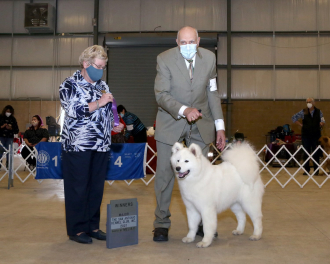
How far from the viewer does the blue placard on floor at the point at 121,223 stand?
258 centimetres

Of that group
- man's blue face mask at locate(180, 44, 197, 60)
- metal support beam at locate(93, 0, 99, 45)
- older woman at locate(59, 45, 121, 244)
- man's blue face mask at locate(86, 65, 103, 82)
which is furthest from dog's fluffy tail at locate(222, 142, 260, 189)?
metal support beam at locate(93, 0, 99, 45)

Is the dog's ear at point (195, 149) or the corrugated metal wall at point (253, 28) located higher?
the corrugated metal wall at point (253, 28)

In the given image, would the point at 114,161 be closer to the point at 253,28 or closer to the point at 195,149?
the point at 195,149

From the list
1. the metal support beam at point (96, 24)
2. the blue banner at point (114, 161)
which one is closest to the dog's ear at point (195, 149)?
the blue banner at point (114, 161)

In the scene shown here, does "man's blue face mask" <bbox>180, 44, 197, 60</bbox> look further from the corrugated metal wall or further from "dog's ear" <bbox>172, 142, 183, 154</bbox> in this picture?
the corrugated metal wall

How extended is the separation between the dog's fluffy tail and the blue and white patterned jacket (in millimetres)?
1001

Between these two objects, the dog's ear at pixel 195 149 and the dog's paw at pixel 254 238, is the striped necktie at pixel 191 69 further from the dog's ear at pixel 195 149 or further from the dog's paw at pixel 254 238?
the dog's paw at pixel 254 238

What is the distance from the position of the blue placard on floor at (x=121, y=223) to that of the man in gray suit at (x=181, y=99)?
0.22 m

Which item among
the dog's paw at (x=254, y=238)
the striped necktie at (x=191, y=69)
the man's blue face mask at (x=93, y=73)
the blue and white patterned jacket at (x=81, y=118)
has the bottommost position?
the dog's paw at (x=254, y=238)

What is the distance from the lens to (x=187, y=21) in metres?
12.5

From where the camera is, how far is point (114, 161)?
5.98 metres

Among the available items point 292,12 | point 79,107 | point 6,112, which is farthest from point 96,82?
point 292,12

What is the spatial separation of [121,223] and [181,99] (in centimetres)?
105

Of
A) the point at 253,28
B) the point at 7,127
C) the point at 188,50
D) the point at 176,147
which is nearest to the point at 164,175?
the point at 176,147
